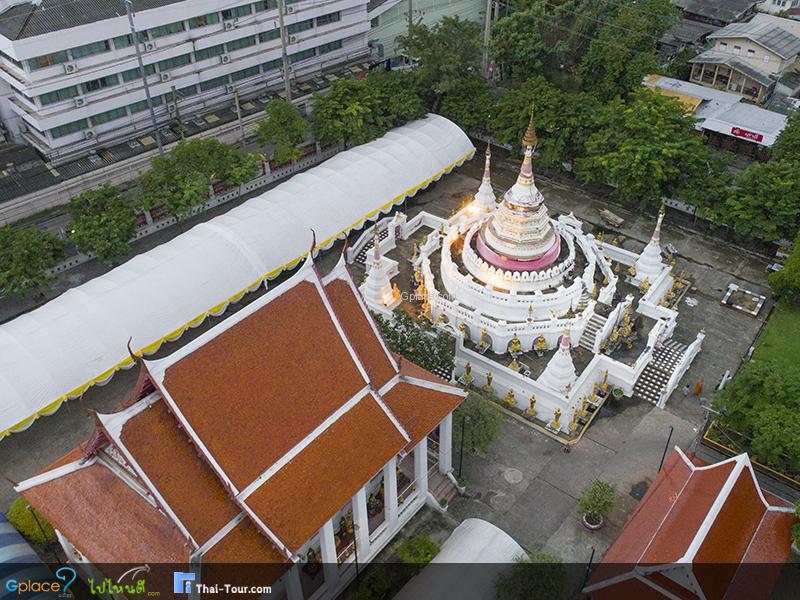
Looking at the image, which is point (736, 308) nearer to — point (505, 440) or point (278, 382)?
point (505, 440)

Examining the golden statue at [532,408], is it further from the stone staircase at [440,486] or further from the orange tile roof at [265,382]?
the orange tile roof at [265,382]

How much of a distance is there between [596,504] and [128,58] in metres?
47.2

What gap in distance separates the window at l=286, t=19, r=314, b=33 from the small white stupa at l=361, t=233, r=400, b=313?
3052 centimetres

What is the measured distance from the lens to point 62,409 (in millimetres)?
39594

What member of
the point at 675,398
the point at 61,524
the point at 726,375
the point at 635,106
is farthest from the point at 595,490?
the point at 635,106

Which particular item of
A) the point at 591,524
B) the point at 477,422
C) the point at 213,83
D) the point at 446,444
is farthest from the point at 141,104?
the point at 591,524

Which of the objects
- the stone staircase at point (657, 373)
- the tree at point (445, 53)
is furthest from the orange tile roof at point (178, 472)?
the tree at point (445, 53)

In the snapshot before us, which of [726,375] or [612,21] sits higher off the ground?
[612,21]

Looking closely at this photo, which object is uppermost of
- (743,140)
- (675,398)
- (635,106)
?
(635,106)

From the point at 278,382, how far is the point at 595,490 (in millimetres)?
15655

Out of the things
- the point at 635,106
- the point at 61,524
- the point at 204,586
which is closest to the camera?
the point at 204,586

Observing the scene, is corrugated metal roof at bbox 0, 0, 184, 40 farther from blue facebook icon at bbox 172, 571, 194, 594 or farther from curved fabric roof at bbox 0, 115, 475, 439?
blue facebook icon at bbox 172, 571, 194, 594

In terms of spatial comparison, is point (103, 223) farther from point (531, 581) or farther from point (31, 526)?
point (531, 581)

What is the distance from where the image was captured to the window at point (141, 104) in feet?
192
